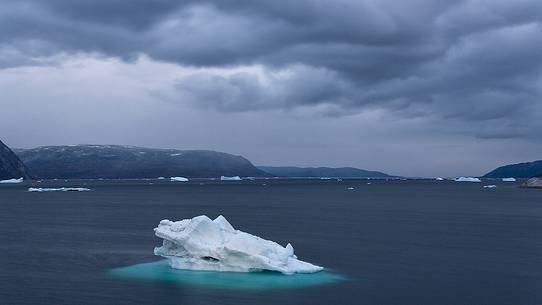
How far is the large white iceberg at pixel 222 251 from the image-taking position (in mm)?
34344

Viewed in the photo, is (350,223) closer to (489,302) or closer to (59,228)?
(59,228)

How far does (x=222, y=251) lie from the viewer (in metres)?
34.9

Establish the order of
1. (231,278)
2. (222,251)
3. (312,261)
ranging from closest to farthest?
1. (231,278)
2. (222,251)
3. (312,261)

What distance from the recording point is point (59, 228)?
218 ft

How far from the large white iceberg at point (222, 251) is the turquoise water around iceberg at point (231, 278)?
1.64ft

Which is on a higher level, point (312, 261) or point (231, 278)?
point (231, 278)

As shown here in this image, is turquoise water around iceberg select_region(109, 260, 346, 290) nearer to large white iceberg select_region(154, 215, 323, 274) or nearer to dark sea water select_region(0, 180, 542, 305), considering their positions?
dark sea water select_region(0, 180, 542, 305)

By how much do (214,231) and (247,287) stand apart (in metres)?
5.73

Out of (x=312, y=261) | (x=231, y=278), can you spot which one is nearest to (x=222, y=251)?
(x=231, y=278)

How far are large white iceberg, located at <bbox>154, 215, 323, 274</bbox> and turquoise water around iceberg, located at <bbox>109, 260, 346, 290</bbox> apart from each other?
1.64 ft

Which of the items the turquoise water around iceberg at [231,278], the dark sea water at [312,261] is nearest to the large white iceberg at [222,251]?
the turquoise water around iceberg at [231,278]

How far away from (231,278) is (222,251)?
7.27 ft

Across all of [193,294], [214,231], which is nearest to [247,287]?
[193,294]

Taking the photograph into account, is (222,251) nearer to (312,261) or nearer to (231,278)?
(231,278)
